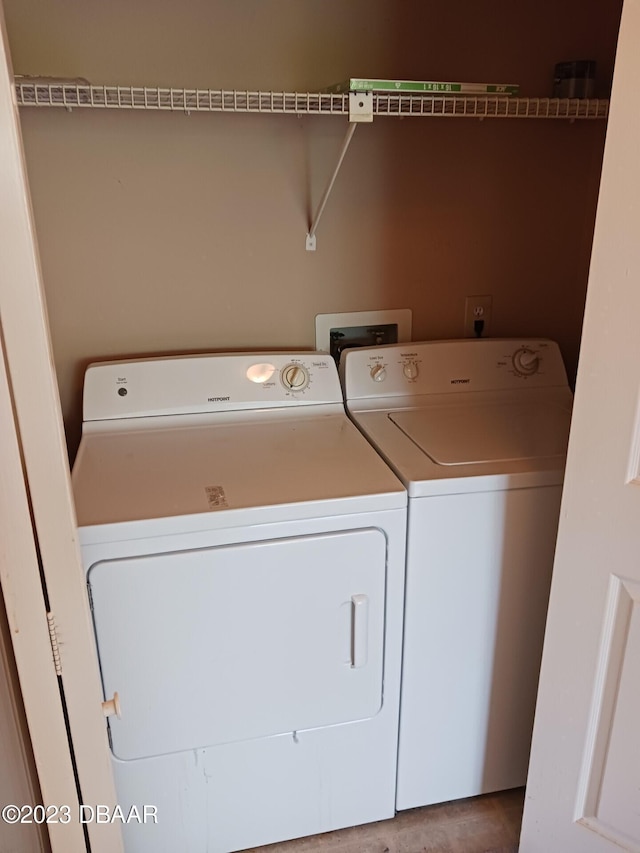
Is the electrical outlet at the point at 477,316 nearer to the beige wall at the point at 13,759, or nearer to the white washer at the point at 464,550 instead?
the white washer at the point at 464,550

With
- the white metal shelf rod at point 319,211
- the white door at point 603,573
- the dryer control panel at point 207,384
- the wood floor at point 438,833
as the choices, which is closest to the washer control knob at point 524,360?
the dryer control panel at point 207,384

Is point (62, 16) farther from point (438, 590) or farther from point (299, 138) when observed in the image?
point (438, 590)

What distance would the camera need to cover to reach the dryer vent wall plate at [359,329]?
79.4 inches

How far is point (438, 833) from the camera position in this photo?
176 centimetres

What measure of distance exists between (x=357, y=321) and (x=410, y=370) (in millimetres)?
220

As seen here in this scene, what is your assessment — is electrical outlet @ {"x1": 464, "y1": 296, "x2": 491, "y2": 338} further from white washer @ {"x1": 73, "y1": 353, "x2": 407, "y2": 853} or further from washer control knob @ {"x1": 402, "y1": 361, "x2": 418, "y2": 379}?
white washer @ {"x1": 73, "y1": 353, "x2": 407, "y2": 853}

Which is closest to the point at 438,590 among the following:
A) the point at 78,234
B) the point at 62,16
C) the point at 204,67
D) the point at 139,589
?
the point at 139,589

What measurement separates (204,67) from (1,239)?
102 cm

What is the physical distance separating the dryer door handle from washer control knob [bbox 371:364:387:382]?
652mm

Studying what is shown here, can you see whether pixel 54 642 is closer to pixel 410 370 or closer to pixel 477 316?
pixel 410 370

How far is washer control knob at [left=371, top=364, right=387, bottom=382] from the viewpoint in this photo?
6.32 ft

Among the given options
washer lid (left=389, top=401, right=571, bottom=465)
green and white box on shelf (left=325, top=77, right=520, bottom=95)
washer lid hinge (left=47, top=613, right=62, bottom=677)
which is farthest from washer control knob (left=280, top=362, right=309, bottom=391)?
washer lid hinge (left=47, top=613, right=62, bottom=677)

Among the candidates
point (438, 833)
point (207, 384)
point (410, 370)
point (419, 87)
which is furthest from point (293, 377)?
point (438, 833)

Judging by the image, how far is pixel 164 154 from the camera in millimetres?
1783
